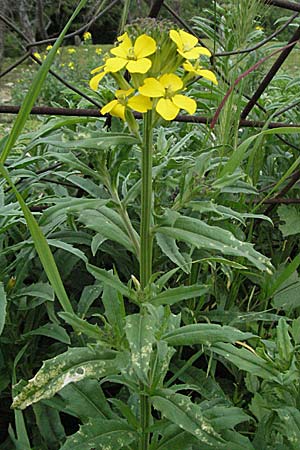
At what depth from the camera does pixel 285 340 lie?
40.2 inches

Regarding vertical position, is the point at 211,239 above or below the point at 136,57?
below

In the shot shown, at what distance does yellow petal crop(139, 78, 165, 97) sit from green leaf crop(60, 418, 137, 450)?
0.53 m

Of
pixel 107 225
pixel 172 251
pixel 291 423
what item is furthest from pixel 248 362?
pixel 107 225

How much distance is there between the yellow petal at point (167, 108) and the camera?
2.52ft

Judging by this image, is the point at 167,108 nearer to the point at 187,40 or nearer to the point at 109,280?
the point at 187,40

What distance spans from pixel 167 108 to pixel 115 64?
0.09 metres

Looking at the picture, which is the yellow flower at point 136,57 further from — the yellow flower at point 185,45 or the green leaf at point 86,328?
the green leaf at point 86,328

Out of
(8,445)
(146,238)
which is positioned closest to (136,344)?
(146,238)

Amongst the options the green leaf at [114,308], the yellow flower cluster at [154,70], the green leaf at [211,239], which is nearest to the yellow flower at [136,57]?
the yellow flower cluster at [154,70]

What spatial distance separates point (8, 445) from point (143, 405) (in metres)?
0.36

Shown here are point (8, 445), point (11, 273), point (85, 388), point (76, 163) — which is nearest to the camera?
point (76, 163)

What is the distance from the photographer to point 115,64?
781 mm

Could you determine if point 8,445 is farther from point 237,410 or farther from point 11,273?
point 237,410

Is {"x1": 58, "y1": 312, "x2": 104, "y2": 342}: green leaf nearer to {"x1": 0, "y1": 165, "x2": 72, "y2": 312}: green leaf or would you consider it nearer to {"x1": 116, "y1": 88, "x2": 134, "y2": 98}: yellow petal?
{"x1": 0, "y1": 165, "x2": 72, "y2": 312}: green leaf
